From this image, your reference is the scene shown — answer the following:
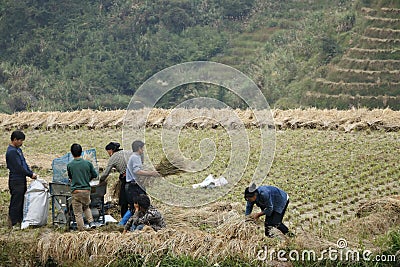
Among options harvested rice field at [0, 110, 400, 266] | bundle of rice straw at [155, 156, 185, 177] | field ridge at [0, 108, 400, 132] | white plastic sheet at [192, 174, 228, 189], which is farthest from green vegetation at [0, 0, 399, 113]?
bundle of rice straw at [155, 156, 185, 177]

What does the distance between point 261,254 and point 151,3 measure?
165 ft

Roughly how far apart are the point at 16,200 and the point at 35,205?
31cm

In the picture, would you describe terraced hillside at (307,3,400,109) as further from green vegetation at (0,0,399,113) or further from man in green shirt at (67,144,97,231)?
man in green shirt at (67,144,97,231)

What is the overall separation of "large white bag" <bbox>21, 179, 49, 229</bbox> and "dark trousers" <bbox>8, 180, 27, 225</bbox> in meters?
0.09

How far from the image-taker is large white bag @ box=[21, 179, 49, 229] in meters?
8.91

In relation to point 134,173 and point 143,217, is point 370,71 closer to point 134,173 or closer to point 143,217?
point 134,173

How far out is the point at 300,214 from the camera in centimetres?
1014

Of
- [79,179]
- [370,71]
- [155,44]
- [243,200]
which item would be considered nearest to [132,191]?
[79,179]

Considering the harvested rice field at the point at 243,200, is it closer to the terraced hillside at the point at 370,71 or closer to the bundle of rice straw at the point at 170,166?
the bundle of rice straw at the point at 170,166

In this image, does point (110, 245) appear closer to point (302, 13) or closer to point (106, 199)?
point (106, 199)

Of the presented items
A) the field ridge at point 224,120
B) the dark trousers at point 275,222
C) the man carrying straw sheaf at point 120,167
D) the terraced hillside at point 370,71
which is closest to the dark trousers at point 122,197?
the man carrying straw sheaf at point 120,167

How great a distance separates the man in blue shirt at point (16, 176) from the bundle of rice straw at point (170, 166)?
192 centimetres

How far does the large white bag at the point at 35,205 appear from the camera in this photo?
351 inches

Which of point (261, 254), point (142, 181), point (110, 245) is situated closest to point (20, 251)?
point (110, 245)
